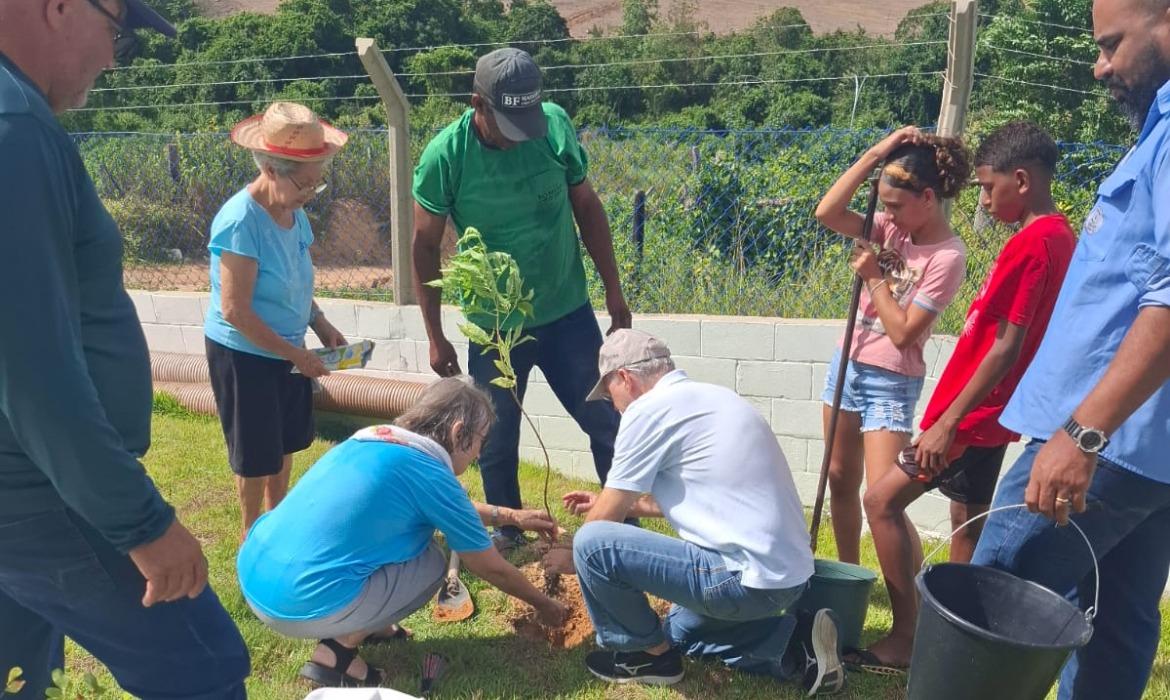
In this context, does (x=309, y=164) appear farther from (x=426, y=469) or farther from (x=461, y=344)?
(x=461, y=344)

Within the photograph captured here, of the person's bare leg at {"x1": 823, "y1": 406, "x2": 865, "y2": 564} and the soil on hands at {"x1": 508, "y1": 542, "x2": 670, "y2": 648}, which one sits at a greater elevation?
the person's bare leg at {"x1": 823, "y1": 406, "x2": 865, "y2": 564}

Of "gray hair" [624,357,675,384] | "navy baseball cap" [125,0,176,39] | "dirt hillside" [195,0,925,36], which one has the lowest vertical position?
"gray hair" [624,357,675,384]

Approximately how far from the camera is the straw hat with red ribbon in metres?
3.38

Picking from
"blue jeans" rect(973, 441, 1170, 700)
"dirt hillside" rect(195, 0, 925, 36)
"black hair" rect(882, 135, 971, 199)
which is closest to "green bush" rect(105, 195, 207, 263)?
"black hair" rect(882, 135, 971, 199)

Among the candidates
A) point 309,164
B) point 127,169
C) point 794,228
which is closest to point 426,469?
point 309,164

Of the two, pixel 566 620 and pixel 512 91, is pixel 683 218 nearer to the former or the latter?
pixel 512 91

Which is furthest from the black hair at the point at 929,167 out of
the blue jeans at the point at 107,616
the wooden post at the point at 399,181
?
the wooden post at the point at 399,181

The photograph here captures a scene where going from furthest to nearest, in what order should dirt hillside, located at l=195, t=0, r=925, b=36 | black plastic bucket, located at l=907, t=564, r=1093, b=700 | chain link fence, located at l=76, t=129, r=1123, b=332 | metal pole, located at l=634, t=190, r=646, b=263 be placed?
dirt hillside, located at l=195, t=0, r=925, b=36, metal pole, located at l=634, t=190, r=646, b=263, chain link fence, located at l=76, t=129, r=1123, b=332, black plastic bucket, located at l=907, t=564, r=1093, b=700

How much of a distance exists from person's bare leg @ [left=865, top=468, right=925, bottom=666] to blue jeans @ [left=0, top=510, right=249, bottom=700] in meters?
2.09

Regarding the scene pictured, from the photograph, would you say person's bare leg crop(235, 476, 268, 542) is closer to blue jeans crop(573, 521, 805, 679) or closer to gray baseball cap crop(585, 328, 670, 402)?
blue jeans crop(573, 521, 805, 679)

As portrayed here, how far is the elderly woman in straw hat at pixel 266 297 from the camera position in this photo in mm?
3396

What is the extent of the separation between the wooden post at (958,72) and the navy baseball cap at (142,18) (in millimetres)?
3283

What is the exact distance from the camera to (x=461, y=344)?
5.41 m

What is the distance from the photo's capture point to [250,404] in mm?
3594
